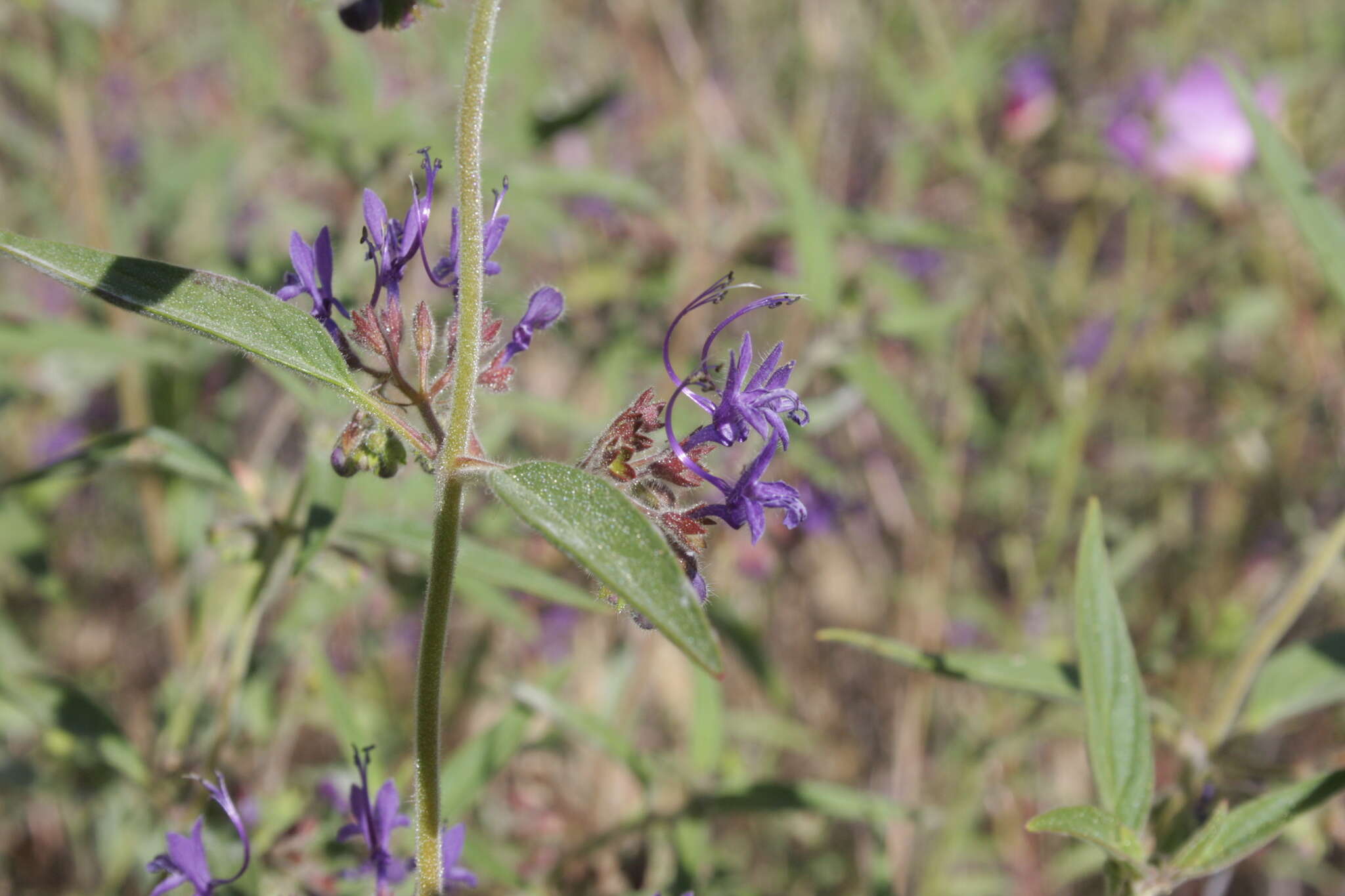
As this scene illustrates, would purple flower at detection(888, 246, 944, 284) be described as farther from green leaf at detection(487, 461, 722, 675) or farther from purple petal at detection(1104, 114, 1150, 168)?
green leaf at detection(487, 461, 722, 675)

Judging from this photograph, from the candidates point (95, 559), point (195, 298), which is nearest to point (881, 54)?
point (195, 298)

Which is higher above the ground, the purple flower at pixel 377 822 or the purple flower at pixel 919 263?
the purple flower at pixel 919 263

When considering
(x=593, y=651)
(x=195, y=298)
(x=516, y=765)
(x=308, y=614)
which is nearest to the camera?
(x=195, y=298)

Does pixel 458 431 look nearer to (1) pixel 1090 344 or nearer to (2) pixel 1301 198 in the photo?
(2) pixel 1301 198

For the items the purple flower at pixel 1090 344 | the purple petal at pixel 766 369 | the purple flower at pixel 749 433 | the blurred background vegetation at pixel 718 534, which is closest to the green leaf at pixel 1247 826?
→ the blurred background vegetation at pixel 718 534

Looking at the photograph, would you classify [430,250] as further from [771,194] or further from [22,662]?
[22,662]

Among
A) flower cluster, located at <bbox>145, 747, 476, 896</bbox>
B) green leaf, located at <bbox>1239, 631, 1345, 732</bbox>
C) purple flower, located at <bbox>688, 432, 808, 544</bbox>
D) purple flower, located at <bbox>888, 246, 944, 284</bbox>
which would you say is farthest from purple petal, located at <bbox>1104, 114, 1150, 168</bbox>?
flower cluster, located at <bbox>145, 747, 476, 896</bbox>

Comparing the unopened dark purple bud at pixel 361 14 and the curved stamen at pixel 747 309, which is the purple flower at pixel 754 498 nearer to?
the curved stamen at pixel 747 309
